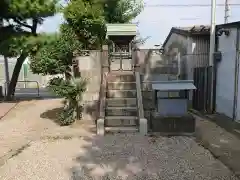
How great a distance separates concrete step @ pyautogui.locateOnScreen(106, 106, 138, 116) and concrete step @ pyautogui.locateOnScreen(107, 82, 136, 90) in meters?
1.14

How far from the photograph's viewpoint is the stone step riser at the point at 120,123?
8.47 meters

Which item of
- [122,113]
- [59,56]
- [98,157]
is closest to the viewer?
[98,157]

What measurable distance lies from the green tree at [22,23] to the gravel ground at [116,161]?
6838mm

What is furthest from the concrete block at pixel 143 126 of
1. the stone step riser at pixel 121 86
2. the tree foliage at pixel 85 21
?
the tree foliage at pixel 85 21

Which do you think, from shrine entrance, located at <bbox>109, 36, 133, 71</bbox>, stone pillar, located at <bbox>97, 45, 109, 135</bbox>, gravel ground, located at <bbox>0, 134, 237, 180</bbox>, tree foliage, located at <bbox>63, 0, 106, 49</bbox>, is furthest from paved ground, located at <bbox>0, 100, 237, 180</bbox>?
shrine entrance, located at <bbox>109, 36, 133, 71</bbox>

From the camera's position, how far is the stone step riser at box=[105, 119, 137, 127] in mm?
8469

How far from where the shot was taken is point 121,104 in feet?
30.3

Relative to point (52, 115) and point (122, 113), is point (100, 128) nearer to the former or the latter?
point (122, 113)

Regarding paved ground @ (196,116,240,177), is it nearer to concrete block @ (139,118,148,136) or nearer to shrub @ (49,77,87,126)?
concrete block @ (139,118,148,136)

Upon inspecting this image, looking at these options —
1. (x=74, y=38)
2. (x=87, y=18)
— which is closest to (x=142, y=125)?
(x=74, y=38)

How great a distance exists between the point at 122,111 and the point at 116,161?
3.14 metres

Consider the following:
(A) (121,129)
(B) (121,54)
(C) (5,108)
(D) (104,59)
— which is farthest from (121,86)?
(C) (5,108)

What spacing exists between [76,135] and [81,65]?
3.03 m

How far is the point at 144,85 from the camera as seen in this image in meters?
11.9
